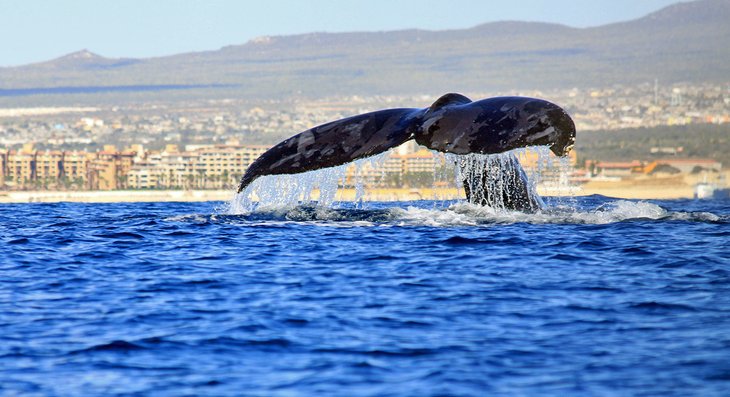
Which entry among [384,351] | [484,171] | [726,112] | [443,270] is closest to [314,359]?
[384,351]

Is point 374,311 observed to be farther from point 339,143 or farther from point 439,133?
point 339,143

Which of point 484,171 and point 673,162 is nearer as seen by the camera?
point 484,171

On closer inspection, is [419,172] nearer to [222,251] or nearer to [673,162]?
[673,162]

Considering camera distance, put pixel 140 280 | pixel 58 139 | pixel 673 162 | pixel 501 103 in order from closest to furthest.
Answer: pixel 140 280 → pixel 501 103 → pixel 673 162 → pixel 58 139

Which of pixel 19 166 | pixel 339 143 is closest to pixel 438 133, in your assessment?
pixel 339 143

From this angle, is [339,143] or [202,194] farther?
[202,194]

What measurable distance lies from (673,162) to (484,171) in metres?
111

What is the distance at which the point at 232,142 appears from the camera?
534 ft

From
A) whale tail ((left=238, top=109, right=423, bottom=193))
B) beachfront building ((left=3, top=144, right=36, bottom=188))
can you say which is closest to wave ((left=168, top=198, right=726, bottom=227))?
whale tail ((left=238, top=109, right=423, bottom=193))

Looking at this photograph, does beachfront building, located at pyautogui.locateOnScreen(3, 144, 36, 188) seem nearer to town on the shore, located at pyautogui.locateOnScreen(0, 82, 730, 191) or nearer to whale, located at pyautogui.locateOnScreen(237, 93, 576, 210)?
town on the shore, located at pyautogui.locateOnScreen(0, 82, 730, 191)

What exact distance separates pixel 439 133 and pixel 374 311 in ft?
12.9

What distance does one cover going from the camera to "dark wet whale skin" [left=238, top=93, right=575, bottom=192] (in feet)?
42.2

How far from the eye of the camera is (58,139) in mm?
184875

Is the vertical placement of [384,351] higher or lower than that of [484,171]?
lower
